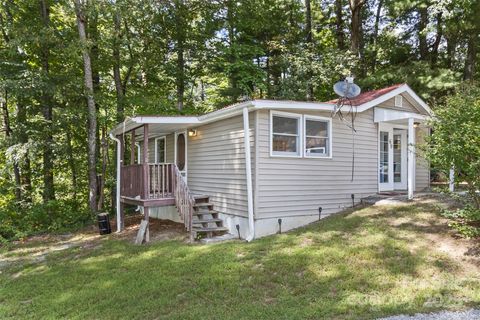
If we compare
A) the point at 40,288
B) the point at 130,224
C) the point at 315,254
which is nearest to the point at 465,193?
the point at 315,254

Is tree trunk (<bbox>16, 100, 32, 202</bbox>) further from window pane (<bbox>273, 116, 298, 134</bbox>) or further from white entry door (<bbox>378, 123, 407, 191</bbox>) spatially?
white entry door (<bbox>378, 123, 407, 191</bbox>)

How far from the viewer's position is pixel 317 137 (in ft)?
28.3

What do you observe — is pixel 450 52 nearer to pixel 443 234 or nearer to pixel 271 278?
pixel 443 234

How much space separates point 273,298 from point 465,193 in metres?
4.42

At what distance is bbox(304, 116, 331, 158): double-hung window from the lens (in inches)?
333

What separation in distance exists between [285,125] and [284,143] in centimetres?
40

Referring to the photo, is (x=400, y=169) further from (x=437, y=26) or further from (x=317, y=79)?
(x=437, y=26)

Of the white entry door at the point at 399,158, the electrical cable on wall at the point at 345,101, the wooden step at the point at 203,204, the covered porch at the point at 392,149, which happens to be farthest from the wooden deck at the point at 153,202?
the white entry door at the point at 399,158

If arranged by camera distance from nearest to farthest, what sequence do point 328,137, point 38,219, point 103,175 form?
point 328,137, point 38,219, point 103,175

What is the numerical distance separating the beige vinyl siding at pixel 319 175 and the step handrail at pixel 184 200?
1.49 meters

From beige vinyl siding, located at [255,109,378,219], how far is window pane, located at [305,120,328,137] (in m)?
0.20

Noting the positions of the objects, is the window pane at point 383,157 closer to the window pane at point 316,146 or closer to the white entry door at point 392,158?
the white entry door at point 392,158

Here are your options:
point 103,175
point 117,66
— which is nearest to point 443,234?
point 103,175

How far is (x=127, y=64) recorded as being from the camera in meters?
14.7
